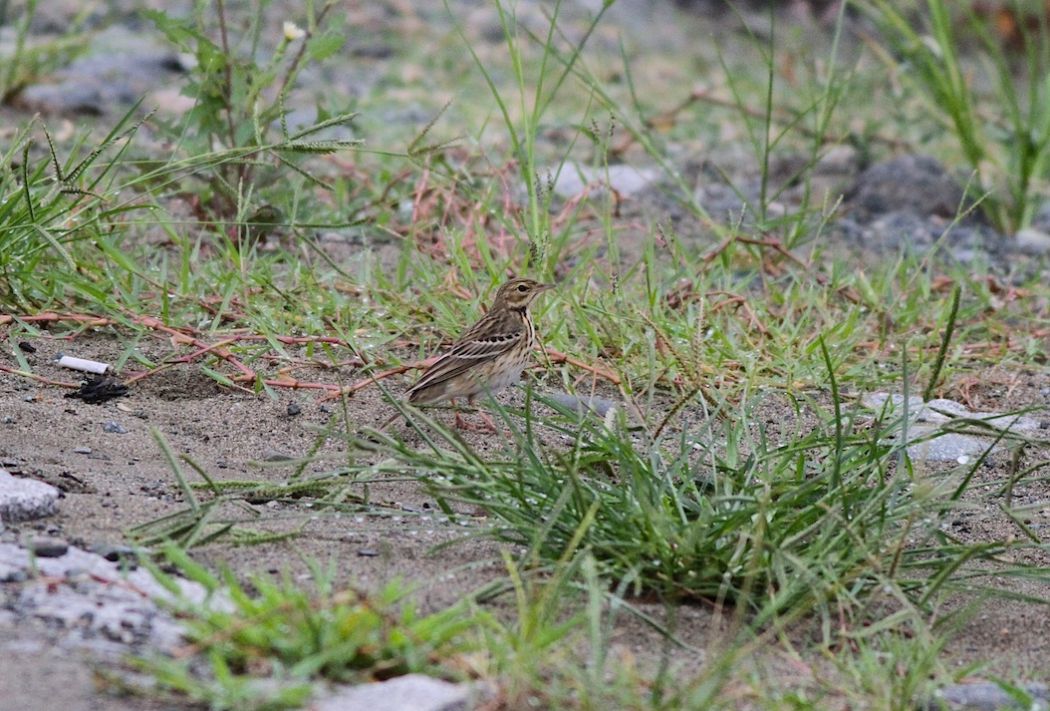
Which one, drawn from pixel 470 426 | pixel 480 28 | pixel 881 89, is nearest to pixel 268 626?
pixel 470 426

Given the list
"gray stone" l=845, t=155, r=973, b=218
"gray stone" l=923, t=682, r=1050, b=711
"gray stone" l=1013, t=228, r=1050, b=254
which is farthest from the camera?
"gray stone" l=845, t=155, r=973, b=218

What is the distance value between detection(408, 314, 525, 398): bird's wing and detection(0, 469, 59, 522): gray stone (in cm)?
140

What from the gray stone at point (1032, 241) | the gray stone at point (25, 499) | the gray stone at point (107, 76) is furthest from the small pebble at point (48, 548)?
the gray stone at point (1032, 241)

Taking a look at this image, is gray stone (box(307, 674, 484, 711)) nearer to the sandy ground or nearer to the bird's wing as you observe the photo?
the sandy ground

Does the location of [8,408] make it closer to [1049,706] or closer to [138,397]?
[138,397]

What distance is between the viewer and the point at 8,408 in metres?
4.27

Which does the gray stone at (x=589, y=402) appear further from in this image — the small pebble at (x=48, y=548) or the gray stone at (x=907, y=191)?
the gray stone at (x=907, y=191)

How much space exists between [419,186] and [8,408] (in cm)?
234

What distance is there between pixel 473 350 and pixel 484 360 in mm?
81

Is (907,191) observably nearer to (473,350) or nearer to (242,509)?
(473,350)

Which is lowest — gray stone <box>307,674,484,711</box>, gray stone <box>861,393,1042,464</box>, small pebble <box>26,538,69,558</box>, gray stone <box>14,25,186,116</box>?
gray stone <box>14,25,186,116</box>

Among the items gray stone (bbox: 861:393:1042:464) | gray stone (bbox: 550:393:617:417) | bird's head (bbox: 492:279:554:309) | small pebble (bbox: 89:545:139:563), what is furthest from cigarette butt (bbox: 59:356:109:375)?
gray stone (bbox: 861:393:1042:464)

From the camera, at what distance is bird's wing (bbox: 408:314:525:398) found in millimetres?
4754

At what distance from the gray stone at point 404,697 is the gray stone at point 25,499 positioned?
3.62 ft
